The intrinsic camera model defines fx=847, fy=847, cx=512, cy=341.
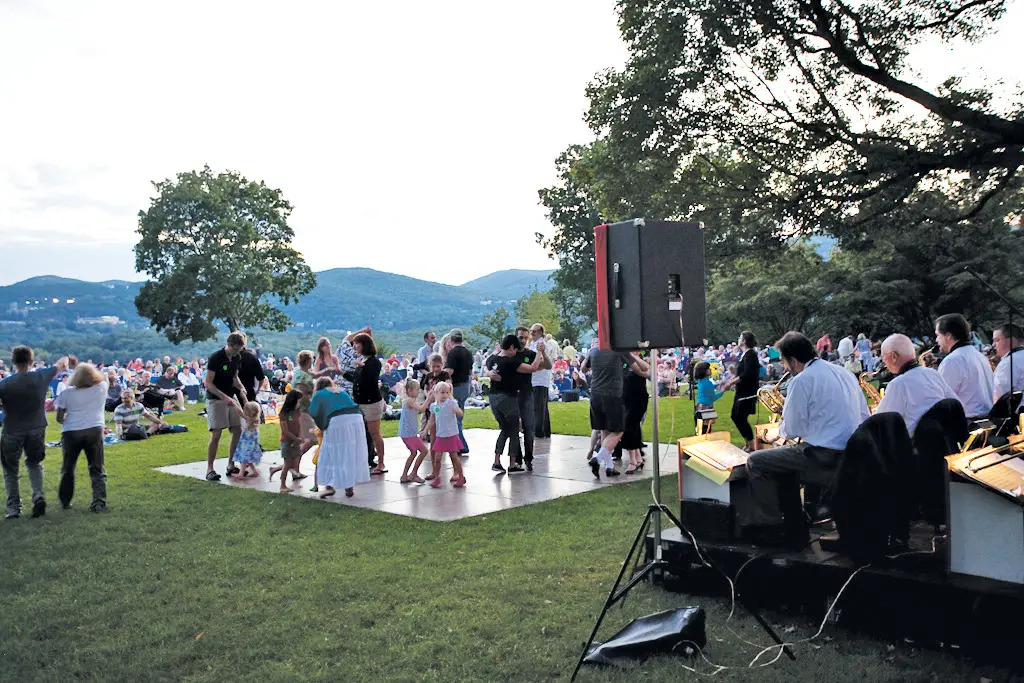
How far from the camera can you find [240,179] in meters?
62.0

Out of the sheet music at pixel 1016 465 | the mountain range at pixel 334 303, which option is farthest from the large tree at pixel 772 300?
the mountain range at pixel 334 303

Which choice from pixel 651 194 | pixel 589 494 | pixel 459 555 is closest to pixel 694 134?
pixel 651 194

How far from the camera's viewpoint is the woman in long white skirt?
30.7 ft

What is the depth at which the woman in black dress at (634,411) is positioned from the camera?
1063 centimetres

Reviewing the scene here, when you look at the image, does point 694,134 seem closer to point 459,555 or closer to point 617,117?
point 617,117

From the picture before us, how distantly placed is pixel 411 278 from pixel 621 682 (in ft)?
607

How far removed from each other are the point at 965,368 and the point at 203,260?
57.3 m

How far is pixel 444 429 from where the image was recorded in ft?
32.2

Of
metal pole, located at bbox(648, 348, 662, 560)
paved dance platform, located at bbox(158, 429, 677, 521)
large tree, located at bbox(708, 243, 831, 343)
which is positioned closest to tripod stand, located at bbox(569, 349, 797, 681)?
metal pole, located at bbox(648, 348, 662, 560)

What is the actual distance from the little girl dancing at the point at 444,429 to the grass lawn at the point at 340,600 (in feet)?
4.95

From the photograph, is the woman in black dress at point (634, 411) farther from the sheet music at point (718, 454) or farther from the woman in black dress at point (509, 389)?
the sheet music at point (718, 454)

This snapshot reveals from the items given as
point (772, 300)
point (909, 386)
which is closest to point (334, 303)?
point (772, 300)

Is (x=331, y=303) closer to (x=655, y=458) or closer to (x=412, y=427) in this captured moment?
(x=412, y=427)

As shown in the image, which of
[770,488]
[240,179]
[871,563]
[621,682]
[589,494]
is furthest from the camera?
[240,179]
